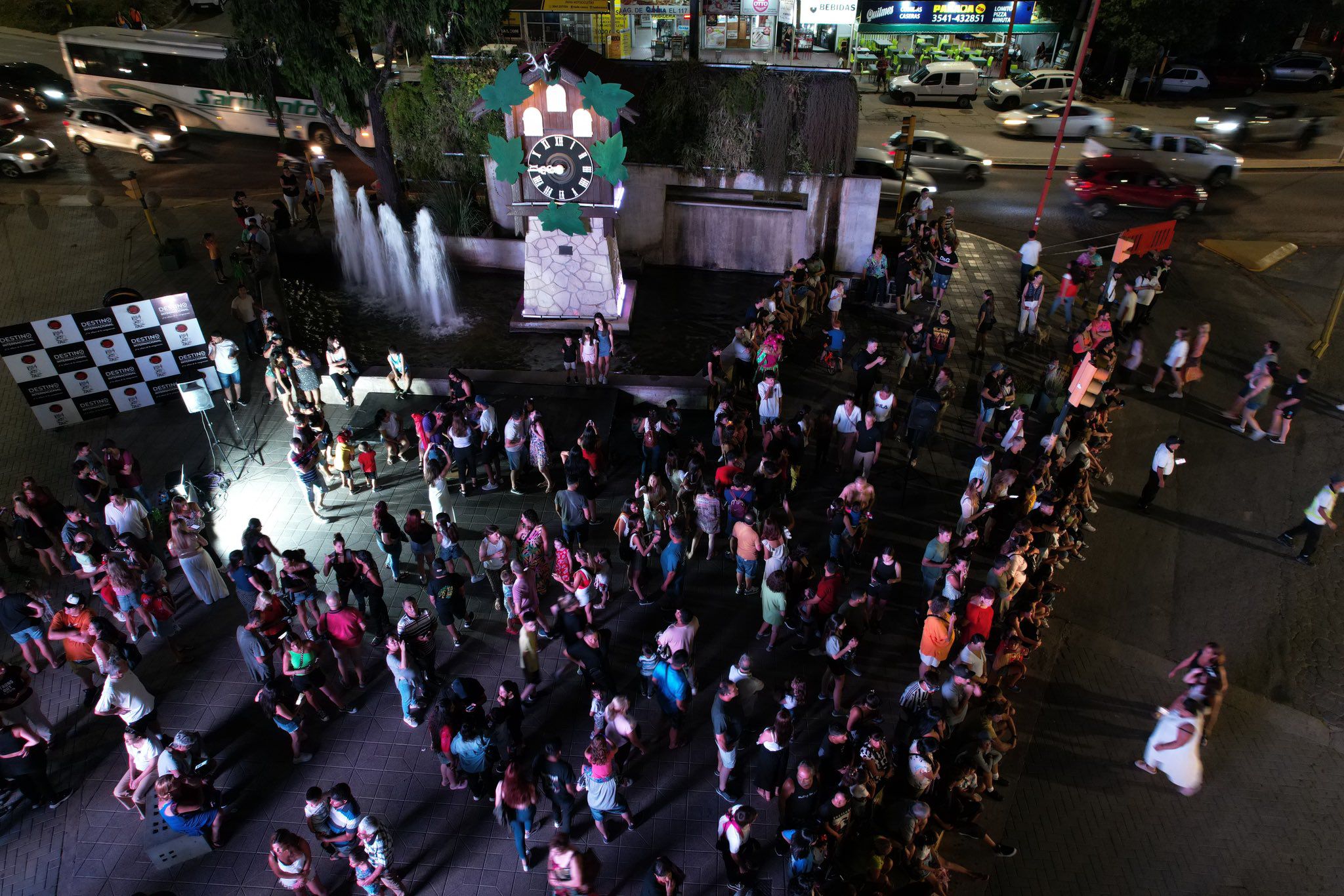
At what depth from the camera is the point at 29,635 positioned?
9180mm

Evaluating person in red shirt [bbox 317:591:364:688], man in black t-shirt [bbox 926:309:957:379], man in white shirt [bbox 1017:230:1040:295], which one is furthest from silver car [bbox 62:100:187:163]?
man in white shirt [bbox 1017:230:1040:295]

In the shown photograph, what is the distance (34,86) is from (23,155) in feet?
23.9

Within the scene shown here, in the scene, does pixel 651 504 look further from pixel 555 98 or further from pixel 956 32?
pixel 956 32

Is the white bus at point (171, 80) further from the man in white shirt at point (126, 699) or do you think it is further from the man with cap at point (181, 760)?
the man with cap at point (181, 760)

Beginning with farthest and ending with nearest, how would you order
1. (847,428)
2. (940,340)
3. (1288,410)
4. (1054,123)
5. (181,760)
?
(1054,123) < (940,340) < (1288,410) < (847,428) < (181,760)

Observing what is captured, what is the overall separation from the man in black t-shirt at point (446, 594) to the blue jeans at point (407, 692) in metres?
0.97

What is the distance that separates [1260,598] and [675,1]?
2872 cm

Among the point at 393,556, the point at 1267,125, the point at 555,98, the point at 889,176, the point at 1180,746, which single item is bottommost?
the point at 1180,746

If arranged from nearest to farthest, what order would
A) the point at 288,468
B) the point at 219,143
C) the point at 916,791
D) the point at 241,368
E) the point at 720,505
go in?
the point at 916,791, the point at 720,505, the point at 288,468, the point at 241,368, the point at 219,143

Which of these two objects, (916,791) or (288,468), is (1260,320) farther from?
(288,468)

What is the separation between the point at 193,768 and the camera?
778 centimetres

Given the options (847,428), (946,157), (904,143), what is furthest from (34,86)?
(847,428)

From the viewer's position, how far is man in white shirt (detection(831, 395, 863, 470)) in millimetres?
12172

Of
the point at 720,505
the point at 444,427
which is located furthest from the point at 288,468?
the point at 720,505
